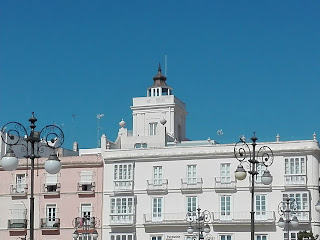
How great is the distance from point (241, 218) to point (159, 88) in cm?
Answer: 2432

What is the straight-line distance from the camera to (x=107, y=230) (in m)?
61.5

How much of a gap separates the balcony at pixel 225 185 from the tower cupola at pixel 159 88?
21.4 meters

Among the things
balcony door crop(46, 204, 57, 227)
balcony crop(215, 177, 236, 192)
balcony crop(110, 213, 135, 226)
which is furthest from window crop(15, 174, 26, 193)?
balcony crop(215, 177, 236, 192)

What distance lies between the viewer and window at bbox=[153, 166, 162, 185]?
200ft

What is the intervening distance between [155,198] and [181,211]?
2440 millimetres

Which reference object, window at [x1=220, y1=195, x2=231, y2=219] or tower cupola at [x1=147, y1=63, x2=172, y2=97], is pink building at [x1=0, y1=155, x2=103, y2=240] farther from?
tower cupola at [x1=147, y1=63, x2=172, y2=97]

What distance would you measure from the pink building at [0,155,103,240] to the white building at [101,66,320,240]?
1120 millimetres

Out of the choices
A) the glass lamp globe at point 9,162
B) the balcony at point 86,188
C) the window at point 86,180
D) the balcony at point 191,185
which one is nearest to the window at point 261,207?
the balcony at point 191,185

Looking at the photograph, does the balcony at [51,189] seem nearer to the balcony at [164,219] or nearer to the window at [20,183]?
the window at [20,183]

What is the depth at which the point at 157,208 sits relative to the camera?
6059 centimetres

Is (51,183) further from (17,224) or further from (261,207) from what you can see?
(261,207)

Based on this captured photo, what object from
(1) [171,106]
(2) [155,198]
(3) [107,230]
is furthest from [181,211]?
(1) [171,106]

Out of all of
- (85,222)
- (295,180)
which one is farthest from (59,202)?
(295,180)

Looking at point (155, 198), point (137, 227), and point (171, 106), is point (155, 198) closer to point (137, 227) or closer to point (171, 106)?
point (137, 227)
